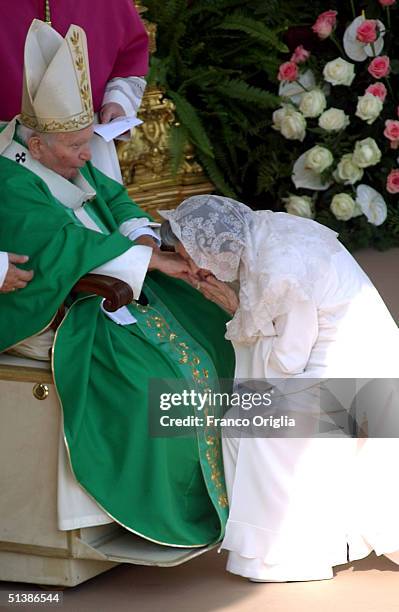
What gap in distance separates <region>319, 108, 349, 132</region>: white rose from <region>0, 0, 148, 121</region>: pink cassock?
2.29m

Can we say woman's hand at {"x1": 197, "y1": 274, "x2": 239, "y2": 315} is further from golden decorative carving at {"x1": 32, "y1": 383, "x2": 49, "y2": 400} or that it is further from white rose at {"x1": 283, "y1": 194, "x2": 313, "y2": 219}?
white rose at {"x1": 283, "y1": 194, "x2": 313, "y2": 219}

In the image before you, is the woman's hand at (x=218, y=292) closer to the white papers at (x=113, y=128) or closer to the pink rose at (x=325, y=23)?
the white papers at (x=113, y=128)

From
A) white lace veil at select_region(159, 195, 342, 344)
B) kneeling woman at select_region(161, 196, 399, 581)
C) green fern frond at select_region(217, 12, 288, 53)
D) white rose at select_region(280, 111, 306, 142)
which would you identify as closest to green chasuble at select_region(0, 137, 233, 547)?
kneeling woman at select_region(161, 196, 399, 581)

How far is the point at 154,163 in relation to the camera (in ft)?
26.0

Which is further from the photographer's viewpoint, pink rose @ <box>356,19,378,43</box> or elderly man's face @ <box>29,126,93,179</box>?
pink rose @ <box>356,19,378,43</box>

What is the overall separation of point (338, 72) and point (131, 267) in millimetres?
3539

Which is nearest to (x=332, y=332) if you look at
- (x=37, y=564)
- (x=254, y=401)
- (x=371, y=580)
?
(x=254, y=401)

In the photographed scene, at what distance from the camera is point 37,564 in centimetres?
412

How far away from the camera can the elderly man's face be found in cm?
425

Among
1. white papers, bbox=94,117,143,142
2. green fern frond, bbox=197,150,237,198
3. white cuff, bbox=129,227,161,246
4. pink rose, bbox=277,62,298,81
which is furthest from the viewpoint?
green fern frond, bbox=197,150,237,198

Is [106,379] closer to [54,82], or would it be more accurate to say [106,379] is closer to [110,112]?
[54,82]

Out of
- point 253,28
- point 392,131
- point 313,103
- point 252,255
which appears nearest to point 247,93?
point 253,28

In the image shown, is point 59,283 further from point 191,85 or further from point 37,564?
point 191,85

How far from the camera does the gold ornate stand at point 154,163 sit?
7.80 metres
